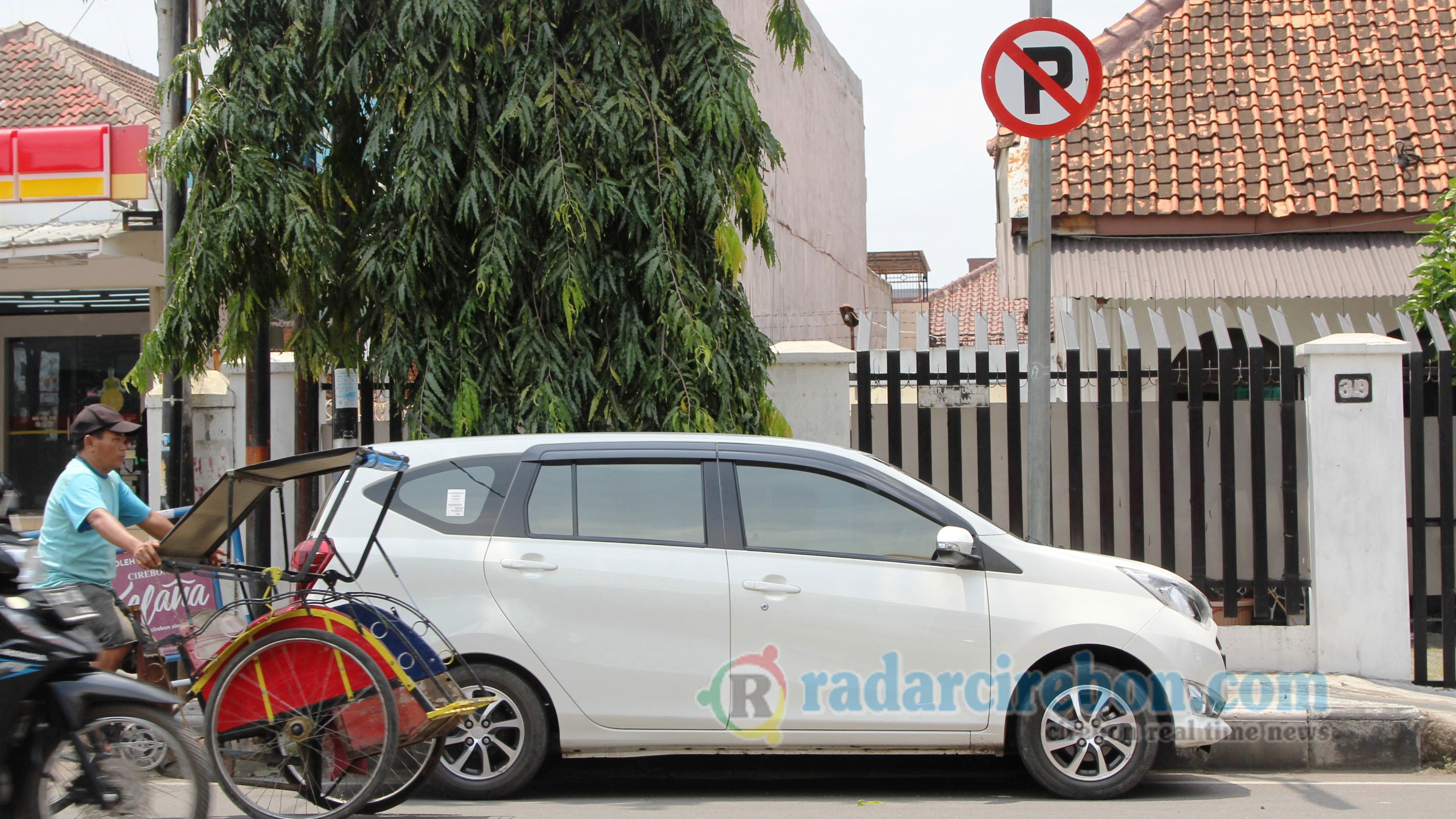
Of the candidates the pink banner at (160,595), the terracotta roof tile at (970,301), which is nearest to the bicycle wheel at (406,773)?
the pink banner at (160,595)

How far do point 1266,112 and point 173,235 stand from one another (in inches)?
393

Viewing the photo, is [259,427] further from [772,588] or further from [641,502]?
[772,588]

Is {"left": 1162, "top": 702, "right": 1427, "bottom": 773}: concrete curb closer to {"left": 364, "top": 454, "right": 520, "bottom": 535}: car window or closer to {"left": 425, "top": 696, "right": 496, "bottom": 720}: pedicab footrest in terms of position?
{"left": 425, "top": 696, "right": 496, "bottom": 720}: pedicab footrest

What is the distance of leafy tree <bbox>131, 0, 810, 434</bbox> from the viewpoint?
6945mm

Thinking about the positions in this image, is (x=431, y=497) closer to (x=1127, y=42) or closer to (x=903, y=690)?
(x=903, y=690)

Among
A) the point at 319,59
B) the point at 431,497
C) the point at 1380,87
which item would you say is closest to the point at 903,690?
the point at 431,497

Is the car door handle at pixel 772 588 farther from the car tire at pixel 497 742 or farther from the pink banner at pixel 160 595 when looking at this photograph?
the pink banner at pixel 160 595

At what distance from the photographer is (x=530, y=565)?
527 centimetres

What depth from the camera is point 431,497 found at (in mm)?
5449

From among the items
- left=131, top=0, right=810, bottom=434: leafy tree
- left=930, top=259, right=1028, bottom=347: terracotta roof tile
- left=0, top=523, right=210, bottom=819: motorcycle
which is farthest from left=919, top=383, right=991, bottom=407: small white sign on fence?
left=930, top=259, right=1028, bottom=347: terracotta roof tile

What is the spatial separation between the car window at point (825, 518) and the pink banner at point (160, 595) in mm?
3372

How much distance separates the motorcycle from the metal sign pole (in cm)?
411

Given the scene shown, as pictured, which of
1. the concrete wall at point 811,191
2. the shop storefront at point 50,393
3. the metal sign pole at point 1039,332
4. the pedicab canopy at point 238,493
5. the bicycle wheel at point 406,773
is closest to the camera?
the bicycle wheel at point 406,773

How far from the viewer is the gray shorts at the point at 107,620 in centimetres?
524
